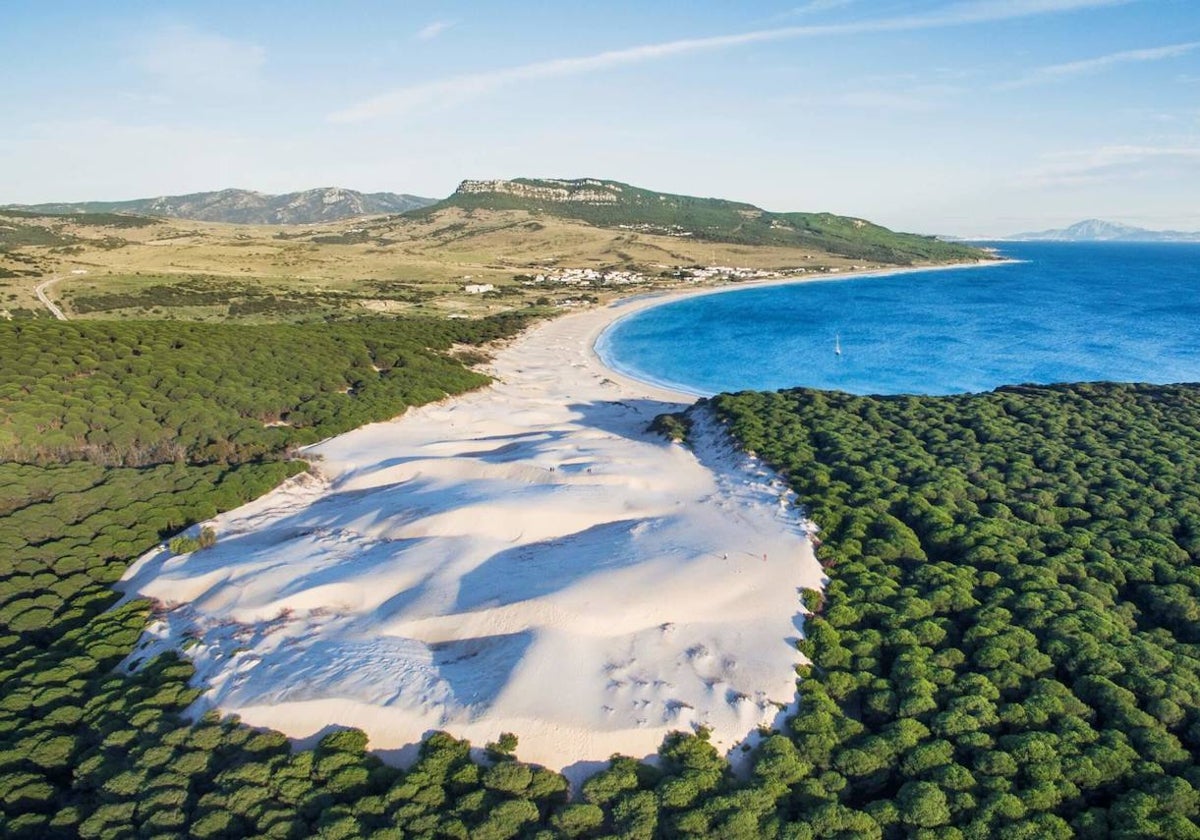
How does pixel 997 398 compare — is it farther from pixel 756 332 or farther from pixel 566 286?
pixel 566 286

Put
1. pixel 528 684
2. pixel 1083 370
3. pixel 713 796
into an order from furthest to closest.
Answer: pixel 1083 370, pixel 528 684, pixel 713 796

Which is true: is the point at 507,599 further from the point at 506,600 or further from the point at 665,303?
the point at 665,303

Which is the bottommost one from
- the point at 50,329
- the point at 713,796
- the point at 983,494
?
the point at 713,796

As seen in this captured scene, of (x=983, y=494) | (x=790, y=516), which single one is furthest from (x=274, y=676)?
(x=983, y=494)

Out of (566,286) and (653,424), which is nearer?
(653,424)

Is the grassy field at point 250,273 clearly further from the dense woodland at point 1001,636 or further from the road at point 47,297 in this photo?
the dense woodland at point 1001,636

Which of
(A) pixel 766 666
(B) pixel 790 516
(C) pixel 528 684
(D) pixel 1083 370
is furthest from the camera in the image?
(D) pixel 1083 370

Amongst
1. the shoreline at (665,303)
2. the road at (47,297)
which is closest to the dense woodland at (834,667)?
the shoreline at (665,303)

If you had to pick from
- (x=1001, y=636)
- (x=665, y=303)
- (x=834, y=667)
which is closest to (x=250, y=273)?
(x=665, y=303)
